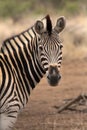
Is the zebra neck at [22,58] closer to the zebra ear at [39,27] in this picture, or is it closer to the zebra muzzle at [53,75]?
the zebra ear at [39,27]

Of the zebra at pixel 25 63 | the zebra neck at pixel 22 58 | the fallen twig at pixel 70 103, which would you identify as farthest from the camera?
the fallen twig at pixel 70 103

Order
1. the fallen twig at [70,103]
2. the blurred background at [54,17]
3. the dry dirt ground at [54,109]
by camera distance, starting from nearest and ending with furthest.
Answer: the dry dirt ground at [54,109] → the fallen twig at [70,103] → the blurred background at [54,17]

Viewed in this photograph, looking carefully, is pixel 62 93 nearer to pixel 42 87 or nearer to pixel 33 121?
pixel 42 87

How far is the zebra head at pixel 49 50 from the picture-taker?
6945 mm

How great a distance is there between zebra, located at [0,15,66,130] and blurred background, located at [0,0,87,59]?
14.6 m

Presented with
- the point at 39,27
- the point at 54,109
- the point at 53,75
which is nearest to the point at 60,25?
the point at 39,27

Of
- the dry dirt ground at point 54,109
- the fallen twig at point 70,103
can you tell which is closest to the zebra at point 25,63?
the dry dirt ground at point 54,109

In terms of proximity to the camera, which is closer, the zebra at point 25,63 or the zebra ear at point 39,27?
the zebra at point 25,63

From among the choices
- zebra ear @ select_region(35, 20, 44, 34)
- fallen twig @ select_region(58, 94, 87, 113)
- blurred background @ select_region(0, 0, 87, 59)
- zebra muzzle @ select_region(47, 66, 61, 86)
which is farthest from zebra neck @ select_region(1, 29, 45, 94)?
blurred background @ select_region(0, 0, 87, 59)

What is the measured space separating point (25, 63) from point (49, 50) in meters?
0.49

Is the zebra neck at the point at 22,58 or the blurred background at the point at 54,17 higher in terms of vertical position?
the zebra neck at the point at 22,58

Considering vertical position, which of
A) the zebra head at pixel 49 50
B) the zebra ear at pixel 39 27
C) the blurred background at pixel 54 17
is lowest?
the blurred background at pixel 54 17

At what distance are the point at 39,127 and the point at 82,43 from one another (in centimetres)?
1449

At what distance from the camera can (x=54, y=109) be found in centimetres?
1225
